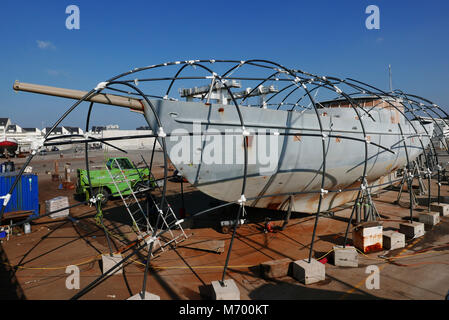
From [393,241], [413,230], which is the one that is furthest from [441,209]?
[393,241]

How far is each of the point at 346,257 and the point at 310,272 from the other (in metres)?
1.31

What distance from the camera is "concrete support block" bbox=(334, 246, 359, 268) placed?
586 centimetres

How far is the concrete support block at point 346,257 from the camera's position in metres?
5.86

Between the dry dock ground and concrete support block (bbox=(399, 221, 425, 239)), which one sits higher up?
concrete support block (bbox=(399, 221, 425, 239))

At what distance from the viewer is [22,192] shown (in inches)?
358

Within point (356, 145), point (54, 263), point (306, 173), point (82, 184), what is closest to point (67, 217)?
point (82, 184)

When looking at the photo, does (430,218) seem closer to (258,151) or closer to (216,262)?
(258,151)

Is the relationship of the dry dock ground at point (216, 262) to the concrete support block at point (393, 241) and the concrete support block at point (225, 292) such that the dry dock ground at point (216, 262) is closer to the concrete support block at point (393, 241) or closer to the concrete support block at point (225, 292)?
the concrete support block at point (393, 241)

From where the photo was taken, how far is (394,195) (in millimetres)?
13172

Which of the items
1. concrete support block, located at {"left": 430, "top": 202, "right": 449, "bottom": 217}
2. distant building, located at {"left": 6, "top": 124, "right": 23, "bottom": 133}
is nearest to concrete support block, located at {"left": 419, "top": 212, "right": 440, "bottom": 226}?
concrete support block, located at {"left": 430, "top": 202, "right": 449, "bottom": 217}

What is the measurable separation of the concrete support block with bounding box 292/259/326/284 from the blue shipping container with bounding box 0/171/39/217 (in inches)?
363

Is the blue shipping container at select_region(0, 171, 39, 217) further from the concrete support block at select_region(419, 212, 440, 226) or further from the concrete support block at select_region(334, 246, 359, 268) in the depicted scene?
the concrete support block at select_region(419, 212, 440, 226)
